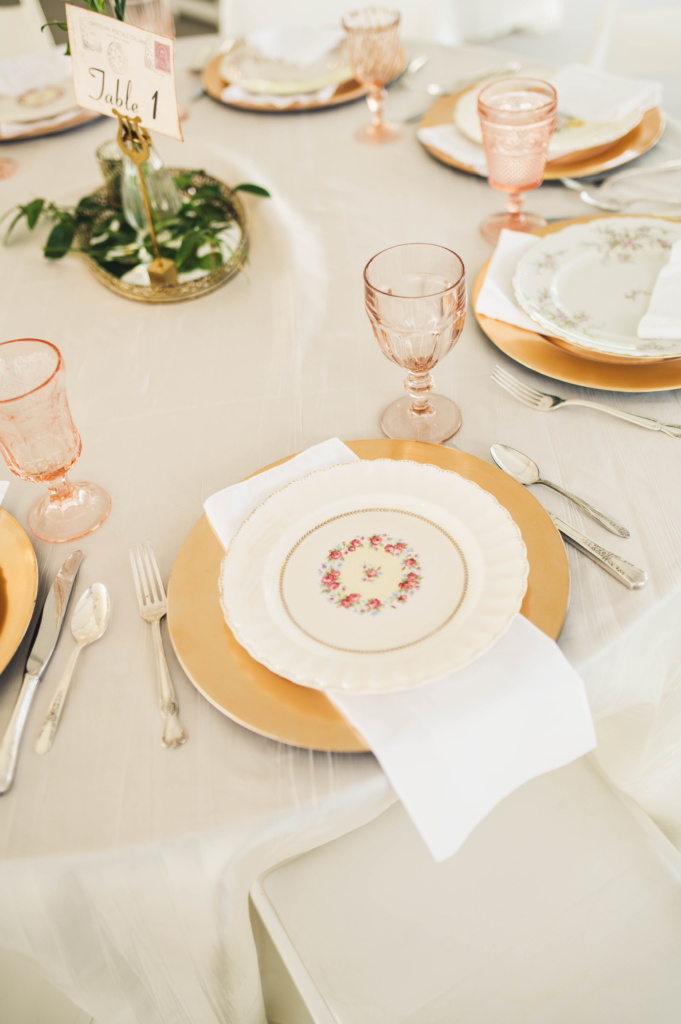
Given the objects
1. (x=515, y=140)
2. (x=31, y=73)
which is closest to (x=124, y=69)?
(x=515, y=140)

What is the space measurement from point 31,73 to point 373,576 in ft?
4.80

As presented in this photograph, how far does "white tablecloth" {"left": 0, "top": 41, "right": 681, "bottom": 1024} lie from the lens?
A: 594 millimetres

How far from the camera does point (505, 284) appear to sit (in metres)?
0.99

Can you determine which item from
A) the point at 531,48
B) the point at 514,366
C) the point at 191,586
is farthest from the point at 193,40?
the point at 531,48

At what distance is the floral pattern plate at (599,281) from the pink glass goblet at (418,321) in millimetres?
122

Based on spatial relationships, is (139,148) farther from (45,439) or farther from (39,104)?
(39,104)

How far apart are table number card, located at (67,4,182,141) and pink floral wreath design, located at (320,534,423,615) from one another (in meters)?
0.58

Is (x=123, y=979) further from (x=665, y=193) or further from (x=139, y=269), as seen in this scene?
(x=665, y=193)

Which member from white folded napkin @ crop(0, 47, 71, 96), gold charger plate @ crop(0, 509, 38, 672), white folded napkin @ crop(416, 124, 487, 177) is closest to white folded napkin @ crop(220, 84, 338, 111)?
white folded napkin @ crop(416, 124, 487, 177)

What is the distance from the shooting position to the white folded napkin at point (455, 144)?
1.24 metres

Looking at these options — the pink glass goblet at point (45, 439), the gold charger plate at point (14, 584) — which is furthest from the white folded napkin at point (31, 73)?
the gold charger plate at point (14, 584)

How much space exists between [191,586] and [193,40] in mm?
1490

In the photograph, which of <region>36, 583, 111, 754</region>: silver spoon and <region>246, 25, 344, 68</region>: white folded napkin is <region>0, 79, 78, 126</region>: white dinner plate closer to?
<region>246, 25, 344, 68</region>: white folded napkin

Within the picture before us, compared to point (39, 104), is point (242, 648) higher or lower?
lower
